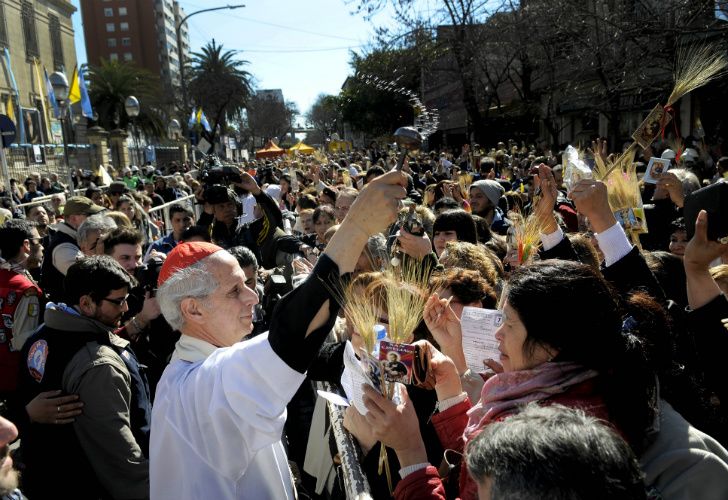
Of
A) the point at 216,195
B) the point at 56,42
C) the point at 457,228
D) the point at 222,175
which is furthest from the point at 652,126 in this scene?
the point at 56,42

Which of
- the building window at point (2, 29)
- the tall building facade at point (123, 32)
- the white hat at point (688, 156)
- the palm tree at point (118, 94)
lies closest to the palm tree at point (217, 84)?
the palm tree at point (118, 94)

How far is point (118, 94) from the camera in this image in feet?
162

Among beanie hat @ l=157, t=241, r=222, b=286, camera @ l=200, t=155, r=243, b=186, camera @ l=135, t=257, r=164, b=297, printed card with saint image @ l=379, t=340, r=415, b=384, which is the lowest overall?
camera @ l=135, t=257, r=164, b=297

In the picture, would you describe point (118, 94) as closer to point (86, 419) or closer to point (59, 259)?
point (59, 259)

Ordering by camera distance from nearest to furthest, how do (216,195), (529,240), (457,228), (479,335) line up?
(479,335) → (529,240) → (457,228) → (216,195)

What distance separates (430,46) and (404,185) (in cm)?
1778

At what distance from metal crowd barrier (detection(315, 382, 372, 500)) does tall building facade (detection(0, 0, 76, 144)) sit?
120 feet

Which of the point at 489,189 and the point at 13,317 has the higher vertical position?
the point at 489,189

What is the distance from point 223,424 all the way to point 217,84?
6334cm

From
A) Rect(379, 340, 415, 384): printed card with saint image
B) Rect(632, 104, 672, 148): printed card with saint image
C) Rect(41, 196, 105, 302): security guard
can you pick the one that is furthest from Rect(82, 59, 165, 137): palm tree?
Rect(379, 340, 415, 384): printed card with saint image

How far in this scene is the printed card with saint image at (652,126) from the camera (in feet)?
12.0

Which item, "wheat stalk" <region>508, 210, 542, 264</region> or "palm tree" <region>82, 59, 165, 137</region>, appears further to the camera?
"palm tree" <region>82, 59, 165, 137</region>

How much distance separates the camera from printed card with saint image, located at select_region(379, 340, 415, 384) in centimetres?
194

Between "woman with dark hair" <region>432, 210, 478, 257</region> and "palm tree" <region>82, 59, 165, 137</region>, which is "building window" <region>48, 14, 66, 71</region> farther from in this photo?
"woman with dark hair" <region>432, 210, 478, 257</region>
